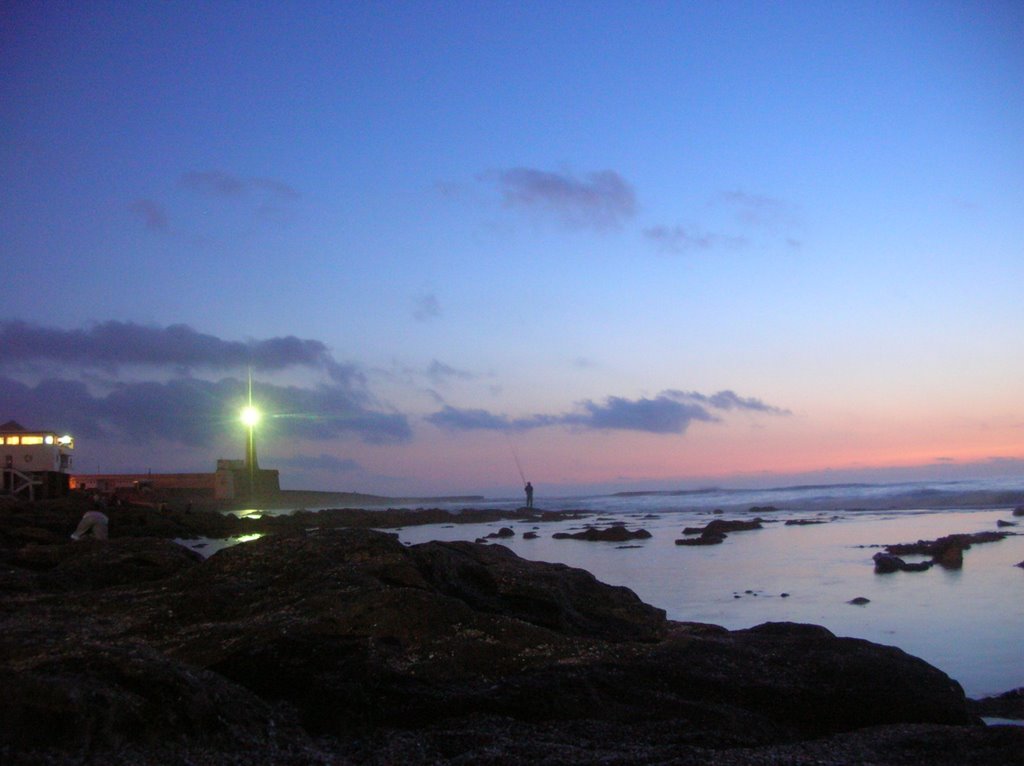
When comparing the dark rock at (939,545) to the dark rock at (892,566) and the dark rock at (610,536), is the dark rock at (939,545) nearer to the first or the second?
the dark rock at (892,566)

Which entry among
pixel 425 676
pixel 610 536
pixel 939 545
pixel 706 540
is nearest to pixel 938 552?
pixel 939 545

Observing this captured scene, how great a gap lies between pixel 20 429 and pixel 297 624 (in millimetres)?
58082

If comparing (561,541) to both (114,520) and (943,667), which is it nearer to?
(114,520)

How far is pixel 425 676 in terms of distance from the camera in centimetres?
663

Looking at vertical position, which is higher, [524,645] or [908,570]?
[524,645]

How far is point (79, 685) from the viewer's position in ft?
14.9

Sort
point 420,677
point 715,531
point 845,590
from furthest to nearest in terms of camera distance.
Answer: point 715,531, point 845,590, point 420,677

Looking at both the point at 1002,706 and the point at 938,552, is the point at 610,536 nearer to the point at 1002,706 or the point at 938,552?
the point at 938,552

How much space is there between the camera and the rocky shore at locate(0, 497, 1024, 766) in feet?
15.7

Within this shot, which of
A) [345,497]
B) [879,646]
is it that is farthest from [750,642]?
[345,497]

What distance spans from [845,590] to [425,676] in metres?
10.5

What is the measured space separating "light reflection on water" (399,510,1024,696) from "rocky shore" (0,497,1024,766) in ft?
8.17

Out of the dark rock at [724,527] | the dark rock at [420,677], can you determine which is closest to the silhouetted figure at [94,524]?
the dark rock at [420,677]

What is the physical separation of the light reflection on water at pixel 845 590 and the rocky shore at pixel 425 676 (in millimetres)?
2492
